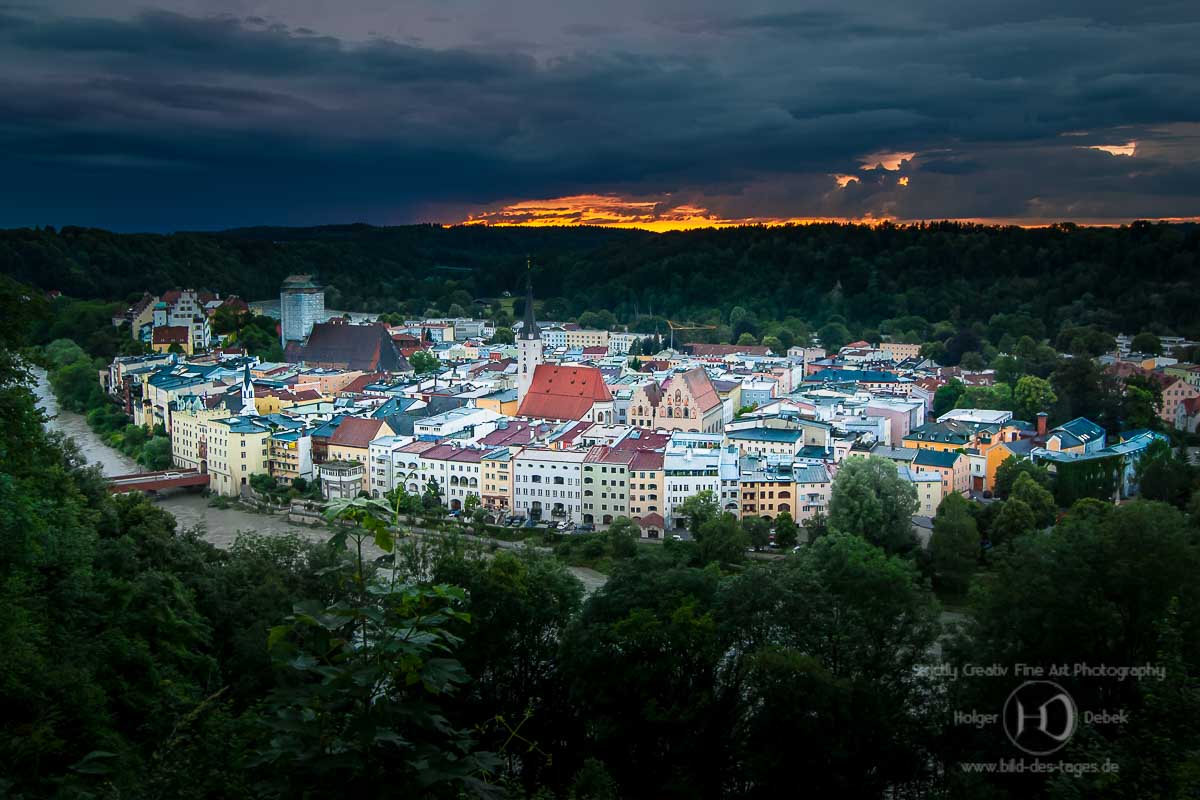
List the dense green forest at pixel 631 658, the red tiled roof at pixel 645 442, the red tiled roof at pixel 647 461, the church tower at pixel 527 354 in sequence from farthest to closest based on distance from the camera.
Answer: the church tower at pixel 527 354
the red tiled roof at pixel 645 442
the red tiled roof at pixel 647 461
the dense green forest at pixel 631 658

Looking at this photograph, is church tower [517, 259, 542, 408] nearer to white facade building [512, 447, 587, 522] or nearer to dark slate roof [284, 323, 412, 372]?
dark slate roof [284, 323, 412, 372]

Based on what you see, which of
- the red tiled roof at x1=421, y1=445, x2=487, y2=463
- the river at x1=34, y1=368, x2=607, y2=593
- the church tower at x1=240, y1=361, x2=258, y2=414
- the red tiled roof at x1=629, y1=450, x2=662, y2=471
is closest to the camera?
the river at x1=34, y1=368, x2=607, y2=593

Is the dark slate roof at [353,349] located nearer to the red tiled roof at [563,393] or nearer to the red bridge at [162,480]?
the red tiled roof at [563,393]

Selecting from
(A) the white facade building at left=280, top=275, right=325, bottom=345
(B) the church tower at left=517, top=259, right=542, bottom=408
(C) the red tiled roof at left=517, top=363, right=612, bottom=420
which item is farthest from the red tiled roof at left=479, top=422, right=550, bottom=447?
(A) the white facade building at left=280, top=275, right=325, bottom=345

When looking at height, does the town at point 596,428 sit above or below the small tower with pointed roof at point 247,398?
below

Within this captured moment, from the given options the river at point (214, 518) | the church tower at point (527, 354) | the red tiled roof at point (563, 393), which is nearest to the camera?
the river at point (214, 518)

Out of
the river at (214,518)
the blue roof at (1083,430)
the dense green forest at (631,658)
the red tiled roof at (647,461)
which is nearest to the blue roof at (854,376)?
the blue roof at (1083,430)

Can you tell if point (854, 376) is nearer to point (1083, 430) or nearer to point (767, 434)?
point (1083, 430)

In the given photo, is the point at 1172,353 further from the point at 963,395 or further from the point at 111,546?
the point at 111,546
